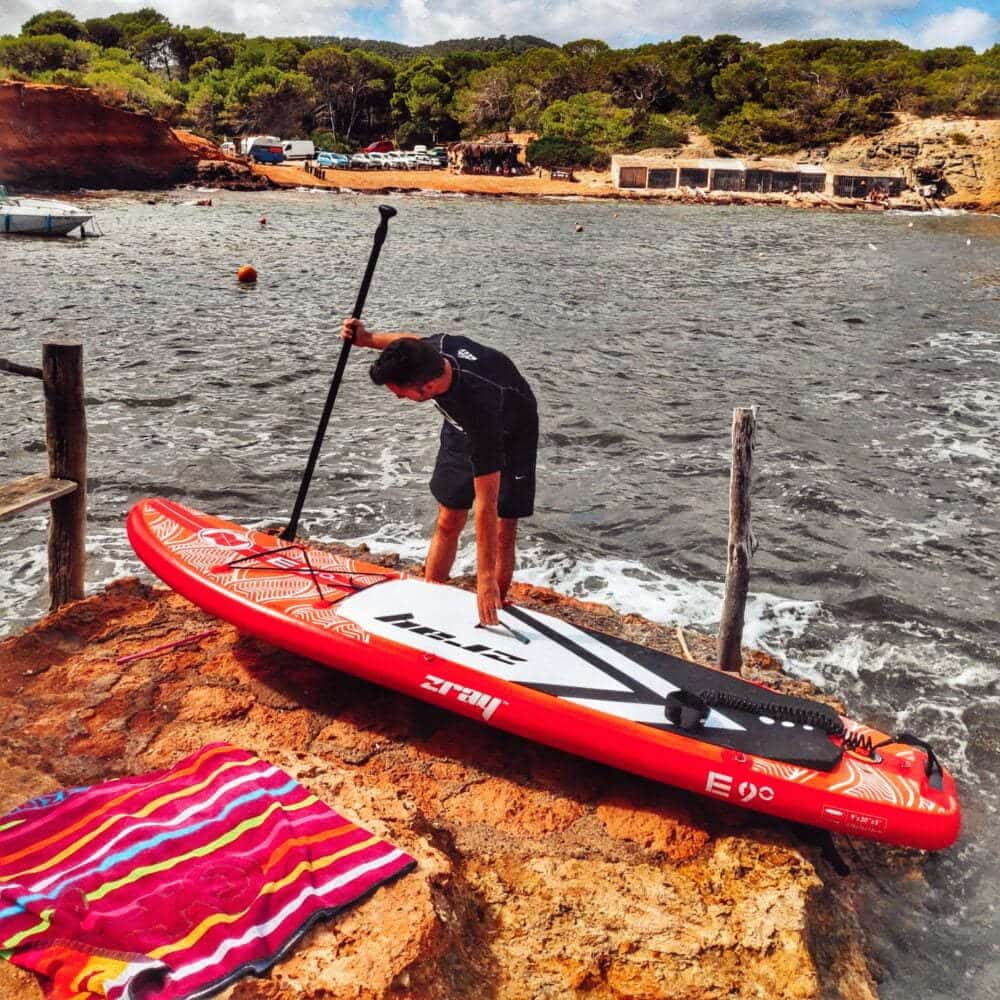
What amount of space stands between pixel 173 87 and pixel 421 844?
8861 centimetres

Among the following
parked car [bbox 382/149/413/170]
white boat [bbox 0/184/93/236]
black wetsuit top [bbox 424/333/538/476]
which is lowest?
black wetsuit top [bbox 424/333/538/476]

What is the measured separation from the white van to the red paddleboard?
6852cm

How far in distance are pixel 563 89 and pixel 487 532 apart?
8754cm

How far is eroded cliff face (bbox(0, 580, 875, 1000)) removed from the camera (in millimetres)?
3283

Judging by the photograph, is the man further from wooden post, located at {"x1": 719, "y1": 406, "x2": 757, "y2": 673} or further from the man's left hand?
wooden post, located at {"x1": 719, "y1": 406, "x2": 757, "y2": 673}

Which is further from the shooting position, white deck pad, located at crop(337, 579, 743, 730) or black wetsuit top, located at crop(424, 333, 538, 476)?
white deck pad, located at crop(337, 579, 743, 730)

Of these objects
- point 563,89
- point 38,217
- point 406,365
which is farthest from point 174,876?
point 563,89

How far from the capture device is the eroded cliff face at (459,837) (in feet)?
10.8

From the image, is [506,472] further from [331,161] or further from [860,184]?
[860,184]

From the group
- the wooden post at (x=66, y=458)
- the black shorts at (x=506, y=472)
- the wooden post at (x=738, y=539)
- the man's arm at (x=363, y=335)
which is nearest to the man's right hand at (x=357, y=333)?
the man's arm at (x=363, y=335)

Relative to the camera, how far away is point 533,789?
4660 millimetres

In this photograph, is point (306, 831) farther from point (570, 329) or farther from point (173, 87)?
point (173, 87)

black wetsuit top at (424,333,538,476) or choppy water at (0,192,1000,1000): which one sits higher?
black wetsuit top at (424,333,538,476)

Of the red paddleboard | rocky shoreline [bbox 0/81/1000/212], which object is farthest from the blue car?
the red paddleboard
